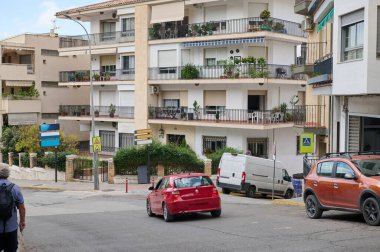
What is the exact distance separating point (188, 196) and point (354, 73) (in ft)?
21.2

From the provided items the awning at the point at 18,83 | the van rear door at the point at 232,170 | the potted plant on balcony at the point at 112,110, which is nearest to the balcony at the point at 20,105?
the awning at the point at 18,83

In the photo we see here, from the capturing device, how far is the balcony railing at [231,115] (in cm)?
3884

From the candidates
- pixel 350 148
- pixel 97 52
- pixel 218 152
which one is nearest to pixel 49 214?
pixel 350 148

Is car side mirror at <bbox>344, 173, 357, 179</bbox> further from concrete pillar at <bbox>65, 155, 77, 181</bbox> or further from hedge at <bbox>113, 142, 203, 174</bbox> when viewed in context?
concrete pillar at <bbox>65, 155, 77, 181</bbox>

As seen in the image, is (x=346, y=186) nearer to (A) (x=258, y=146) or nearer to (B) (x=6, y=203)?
(B) (x=6, y=203)

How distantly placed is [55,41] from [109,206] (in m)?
34.5

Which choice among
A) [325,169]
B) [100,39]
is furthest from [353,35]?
[100,39]

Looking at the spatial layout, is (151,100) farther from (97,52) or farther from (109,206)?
(109,206)

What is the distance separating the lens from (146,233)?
50.1 ft

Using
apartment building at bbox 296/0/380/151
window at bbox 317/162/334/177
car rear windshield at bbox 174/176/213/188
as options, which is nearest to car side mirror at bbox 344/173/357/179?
window at bbox 317/162/334/177

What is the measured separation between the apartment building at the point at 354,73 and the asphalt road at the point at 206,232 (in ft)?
13.0

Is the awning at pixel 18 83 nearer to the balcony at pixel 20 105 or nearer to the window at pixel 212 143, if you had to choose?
the balcony at pixel 20 105

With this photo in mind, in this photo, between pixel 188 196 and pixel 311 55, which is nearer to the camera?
pixel 188 196

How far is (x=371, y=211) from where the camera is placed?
1387 cm
